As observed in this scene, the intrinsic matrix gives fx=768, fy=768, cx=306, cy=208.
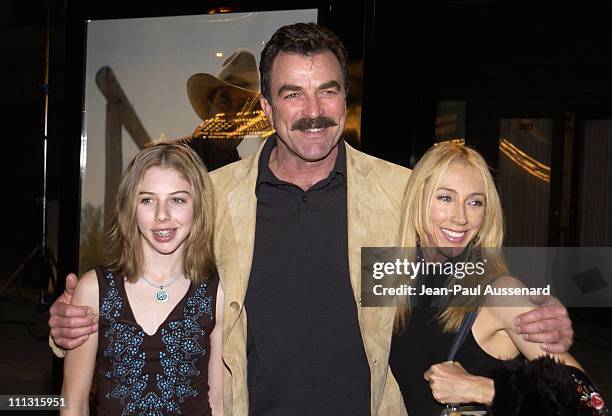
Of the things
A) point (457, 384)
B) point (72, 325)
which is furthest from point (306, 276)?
point (72, 325)

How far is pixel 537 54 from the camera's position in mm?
5598

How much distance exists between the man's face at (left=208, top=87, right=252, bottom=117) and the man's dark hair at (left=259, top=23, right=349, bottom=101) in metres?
0.50

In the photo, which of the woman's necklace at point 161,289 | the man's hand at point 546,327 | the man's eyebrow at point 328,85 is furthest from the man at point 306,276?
the man's hand at point 546,327

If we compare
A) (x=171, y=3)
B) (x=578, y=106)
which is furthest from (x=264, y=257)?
(x=578, y=106)

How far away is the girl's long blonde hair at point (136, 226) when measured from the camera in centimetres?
182

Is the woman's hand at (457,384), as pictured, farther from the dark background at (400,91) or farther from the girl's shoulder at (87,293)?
the girl's shoulder at (87,293)

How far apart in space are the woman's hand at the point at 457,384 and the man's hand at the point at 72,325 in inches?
31.6

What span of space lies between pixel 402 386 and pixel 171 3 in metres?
1.44

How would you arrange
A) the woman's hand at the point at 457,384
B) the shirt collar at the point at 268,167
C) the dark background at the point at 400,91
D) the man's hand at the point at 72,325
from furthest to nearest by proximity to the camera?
the dark background at the point at 400,91 → the shirt collar at the point at 268,167 → the man's hand at the point at 72,325 → the woman's hand at the point at 457,384

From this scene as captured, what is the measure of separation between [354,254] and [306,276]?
0.43ft

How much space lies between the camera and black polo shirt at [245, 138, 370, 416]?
187 centimetres

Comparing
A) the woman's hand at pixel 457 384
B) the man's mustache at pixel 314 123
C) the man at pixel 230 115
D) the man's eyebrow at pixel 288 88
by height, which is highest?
the man at pixel 230 115

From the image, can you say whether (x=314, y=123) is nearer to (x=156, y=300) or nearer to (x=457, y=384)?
(x=156, y=300)

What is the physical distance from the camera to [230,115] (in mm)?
2414
